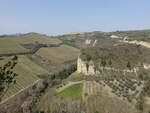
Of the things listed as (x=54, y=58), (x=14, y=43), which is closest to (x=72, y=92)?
(x=54, y=58)

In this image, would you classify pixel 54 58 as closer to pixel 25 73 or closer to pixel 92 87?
pixel 25 73

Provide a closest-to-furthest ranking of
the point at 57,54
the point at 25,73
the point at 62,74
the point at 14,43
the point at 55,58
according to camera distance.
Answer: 1. the point at 62,74
2. the point at 25,73
3. the point at 55,58
4. the point at 57,54
5. the point at 14,43

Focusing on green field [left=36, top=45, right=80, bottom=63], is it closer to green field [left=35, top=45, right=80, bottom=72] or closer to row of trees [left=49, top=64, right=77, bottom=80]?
green field [left=35, top=45, right=80, bottom=72]

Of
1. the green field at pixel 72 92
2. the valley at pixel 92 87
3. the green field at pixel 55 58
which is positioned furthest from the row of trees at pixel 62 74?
the green field at pixel 72 92

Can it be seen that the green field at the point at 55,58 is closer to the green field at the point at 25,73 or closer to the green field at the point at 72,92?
the green field at the point at 25,73

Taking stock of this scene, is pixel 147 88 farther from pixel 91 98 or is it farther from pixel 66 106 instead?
pixel 66 106

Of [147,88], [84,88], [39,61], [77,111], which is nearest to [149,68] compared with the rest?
[147,88]

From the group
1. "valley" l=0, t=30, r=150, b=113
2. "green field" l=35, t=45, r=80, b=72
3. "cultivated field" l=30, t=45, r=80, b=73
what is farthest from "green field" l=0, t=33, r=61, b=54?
"valley" l=0, t=30, r=150, b=113
